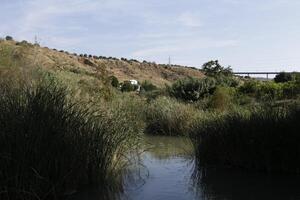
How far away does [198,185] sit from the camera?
36.7ft

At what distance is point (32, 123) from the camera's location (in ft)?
27.6

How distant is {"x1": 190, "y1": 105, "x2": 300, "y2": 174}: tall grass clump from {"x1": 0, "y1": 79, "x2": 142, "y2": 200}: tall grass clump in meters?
3.55

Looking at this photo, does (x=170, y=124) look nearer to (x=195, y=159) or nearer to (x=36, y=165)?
(x=195, y=159)

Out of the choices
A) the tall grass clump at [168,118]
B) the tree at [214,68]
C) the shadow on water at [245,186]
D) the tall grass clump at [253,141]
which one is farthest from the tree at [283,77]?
the shadow on water at [245,186]

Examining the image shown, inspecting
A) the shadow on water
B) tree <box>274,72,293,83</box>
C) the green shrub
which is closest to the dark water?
the shadow on water

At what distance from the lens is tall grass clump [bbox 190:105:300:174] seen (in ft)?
39.3

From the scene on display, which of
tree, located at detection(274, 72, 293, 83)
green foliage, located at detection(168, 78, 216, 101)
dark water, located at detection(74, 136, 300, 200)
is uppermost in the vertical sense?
tree, located at detection(274, 72, 293, 83)

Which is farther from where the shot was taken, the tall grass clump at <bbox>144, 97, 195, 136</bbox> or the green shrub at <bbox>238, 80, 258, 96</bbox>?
the green shrub at <bbox>238, 80, 258, 96</bbox>

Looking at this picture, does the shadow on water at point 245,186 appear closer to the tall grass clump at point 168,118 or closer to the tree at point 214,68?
the tall grass clump at point 168,118

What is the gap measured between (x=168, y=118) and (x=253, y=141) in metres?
10.2

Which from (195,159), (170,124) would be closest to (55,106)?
(195,159)

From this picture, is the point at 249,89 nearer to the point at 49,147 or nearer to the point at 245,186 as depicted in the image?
the point at 245,186

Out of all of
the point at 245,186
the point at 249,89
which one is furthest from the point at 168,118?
the point at 249,89

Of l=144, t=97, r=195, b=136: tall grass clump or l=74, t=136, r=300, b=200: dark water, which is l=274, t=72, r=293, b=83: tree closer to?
l=144, t=97, r=195, b=136: tall grass clump
